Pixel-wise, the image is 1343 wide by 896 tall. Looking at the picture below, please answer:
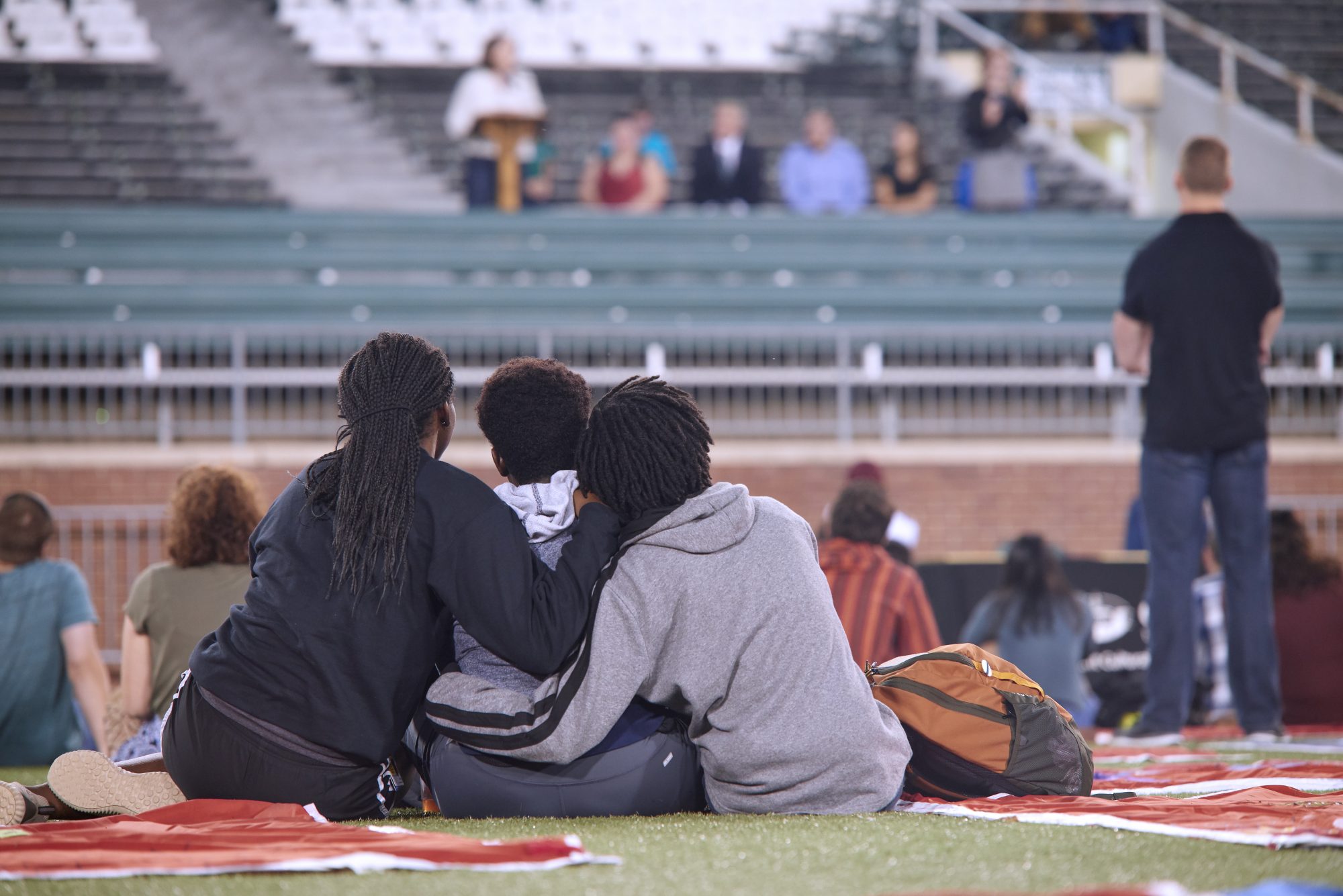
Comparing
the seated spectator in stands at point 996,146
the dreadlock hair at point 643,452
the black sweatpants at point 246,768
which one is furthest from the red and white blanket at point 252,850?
the seated spectator in stands at point 996,146

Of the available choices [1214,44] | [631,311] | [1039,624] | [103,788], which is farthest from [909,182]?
[103,788]

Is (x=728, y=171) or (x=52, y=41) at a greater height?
(x=52, y=41)

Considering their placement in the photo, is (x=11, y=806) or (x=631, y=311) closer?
(x=11, y=806)

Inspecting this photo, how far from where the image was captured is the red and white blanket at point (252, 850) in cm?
243

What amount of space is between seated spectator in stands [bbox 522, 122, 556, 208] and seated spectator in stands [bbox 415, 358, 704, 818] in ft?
28.3

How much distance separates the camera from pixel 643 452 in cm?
313

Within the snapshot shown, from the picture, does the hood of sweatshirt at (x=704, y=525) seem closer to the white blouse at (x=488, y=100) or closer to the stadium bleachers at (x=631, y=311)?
the stadium bleachers at (x=631, y=311)

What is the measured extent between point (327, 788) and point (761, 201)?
9496 mm

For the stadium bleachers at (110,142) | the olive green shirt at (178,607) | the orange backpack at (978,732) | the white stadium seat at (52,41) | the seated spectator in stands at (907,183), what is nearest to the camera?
the orange backpack at (978,732)

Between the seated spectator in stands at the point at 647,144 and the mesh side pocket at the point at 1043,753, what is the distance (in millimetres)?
9479

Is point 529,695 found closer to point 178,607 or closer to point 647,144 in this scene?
point 178,607

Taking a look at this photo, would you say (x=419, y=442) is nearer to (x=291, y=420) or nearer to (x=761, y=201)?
(x=291, y=420)

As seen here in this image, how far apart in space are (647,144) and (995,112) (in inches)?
122

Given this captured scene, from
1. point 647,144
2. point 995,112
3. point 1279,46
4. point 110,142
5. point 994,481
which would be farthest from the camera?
point 1279,46
